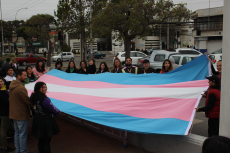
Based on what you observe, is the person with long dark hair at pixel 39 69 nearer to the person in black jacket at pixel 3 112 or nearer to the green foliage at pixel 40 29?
the person in black jacket at pixel 3 112

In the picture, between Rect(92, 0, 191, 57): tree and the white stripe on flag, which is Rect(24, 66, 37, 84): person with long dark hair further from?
Rect(92, 0, 191, 57): tree

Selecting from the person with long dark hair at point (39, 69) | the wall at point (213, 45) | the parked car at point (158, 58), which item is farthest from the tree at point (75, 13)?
the wall at point (213, 45)

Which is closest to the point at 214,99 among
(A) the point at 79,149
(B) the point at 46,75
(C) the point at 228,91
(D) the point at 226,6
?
(C) the point at 228,91

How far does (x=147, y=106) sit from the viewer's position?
4.48m

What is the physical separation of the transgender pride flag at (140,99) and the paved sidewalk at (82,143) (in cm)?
99

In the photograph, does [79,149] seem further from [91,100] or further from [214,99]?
[214,99]

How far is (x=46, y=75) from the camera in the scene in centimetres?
816

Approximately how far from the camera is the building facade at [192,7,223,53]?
39688 millimetres

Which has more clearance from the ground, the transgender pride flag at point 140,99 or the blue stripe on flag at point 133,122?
the transgender pride flag at point 140,99

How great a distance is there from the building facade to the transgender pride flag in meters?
38.0

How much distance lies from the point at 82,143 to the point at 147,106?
208 centimetres

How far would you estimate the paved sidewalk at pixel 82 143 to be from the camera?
505 centimetres

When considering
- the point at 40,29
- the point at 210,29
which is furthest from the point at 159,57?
the point at 210,29

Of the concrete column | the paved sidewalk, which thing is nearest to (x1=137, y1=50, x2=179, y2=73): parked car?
the paved sidewalk
